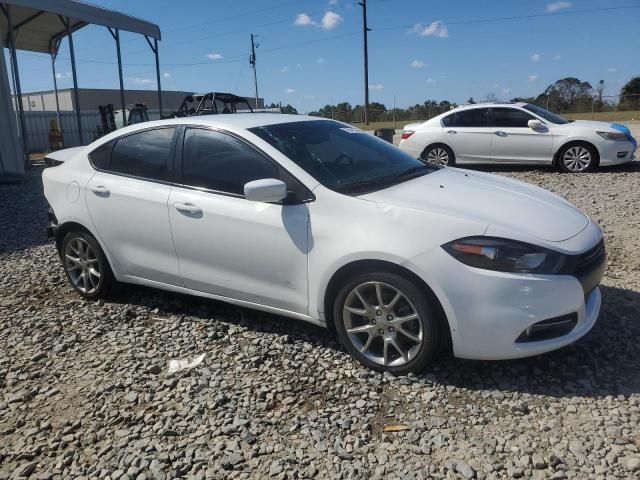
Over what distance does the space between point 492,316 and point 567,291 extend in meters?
0.44

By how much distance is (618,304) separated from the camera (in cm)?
411

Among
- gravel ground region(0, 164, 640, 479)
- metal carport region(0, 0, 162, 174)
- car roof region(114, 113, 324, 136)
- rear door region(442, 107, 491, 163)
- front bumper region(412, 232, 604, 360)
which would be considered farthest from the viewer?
metal carport region(0, 0, 162, 174)

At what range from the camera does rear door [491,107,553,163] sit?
1067 cm

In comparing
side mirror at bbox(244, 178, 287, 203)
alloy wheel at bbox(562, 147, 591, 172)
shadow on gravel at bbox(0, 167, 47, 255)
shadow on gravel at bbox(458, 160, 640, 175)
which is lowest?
shadow on gravel at bbox(0, 167, 47, 255)

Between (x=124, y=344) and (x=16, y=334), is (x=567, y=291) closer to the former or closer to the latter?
(x=124, y=344)

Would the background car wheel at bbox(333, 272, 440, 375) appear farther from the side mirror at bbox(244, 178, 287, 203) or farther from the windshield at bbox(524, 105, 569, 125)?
the windshield at bbox(524, 105, 569, 125)

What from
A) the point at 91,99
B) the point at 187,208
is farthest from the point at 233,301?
the point at 91,99

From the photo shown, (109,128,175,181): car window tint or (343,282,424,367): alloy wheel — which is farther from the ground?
(109,128,175,181): car window tint

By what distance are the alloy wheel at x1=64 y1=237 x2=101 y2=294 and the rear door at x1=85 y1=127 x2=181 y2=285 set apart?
33 cm

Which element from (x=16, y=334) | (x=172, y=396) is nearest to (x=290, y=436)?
(x=172, y=396)

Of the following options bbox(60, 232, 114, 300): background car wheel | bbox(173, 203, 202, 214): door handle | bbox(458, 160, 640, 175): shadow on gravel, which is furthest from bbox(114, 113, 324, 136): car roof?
bbox(458, 160, 640, 175): shadow on gravel

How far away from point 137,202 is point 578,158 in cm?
917

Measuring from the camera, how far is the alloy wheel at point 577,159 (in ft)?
34.1

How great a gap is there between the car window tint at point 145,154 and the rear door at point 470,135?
27.6 ft
